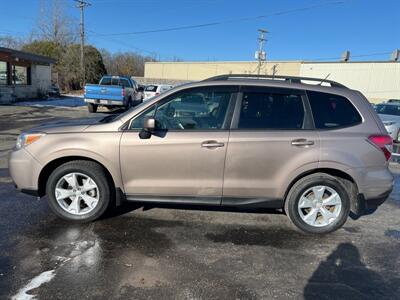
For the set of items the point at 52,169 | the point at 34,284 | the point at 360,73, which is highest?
the point at 360,73

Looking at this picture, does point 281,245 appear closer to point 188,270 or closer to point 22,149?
point 188,270

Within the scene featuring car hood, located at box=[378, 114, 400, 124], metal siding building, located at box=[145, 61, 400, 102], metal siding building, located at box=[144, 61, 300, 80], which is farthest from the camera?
metal siding building, located at box=[144, 61, 300, 80]

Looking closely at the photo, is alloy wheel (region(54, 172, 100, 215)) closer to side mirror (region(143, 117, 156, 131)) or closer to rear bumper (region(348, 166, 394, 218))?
side mirror (region(143, 117, 156, 131))

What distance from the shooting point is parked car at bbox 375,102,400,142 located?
11719mm

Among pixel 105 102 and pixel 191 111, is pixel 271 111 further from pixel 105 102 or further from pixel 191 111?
pixel 105 102

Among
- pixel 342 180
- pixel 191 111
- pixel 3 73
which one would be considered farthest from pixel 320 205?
pixel 3 73

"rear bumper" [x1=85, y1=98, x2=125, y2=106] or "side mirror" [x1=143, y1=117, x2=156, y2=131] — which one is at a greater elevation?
"side mirror" [x1=143, y1=117, x2=156, y2=131]

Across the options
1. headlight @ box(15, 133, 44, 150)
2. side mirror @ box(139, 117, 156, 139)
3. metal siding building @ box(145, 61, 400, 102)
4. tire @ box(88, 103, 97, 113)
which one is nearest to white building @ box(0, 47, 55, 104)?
tire @ box(88, 103, 97, 113)

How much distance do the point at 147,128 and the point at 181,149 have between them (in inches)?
18.5

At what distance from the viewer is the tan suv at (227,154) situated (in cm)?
402

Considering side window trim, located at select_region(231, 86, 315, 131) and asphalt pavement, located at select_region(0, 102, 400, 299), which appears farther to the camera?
side window trim, located at select_region(231, 86, 315, 131)

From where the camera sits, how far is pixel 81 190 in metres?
4.22

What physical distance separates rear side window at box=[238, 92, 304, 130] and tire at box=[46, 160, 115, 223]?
1829mm

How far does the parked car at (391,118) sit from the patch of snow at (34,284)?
11.6m
